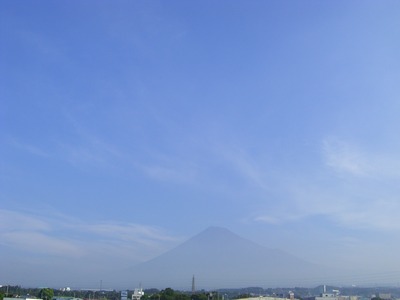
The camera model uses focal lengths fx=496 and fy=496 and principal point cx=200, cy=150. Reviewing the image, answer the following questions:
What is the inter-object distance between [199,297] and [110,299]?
121 feet

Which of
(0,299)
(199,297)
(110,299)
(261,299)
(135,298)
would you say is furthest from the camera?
(110,299)

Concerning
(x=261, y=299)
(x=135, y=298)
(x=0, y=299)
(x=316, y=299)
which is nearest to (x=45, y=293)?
(x=135, y=298)

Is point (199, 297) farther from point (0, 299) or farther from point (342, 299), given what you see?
point (342, 299)

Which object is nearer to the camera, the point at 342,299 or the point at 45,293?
the point at 45,293

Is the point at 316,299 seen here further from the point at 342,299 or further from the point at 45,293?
the point at 45,293

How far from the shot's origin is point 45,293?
65.6m

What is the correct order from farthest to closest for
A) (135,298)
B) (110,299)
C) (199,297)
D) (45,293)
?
(110,299) < (135,298) < (45,293) < (199,297)

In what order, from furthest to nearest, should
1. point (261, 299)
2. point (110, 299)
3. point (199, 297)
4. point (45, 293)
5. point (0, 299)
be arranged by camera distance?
point (110, 299) → point (45, 293) → point (261, 299) → point (199, 297) → point (0, 299)

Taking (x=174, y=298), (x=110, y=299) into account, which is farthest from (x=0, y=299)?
(x=110, y=299)

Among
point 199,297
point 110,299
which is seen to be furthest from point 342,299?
point 110,299

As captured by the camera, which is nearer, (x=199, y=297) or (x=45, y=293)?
(x=199, y=297)

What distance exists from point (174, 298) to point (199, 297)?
3.17m

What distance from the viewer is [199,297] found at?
5528 cm

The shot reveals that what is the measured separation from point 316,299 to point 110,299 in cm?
3551
